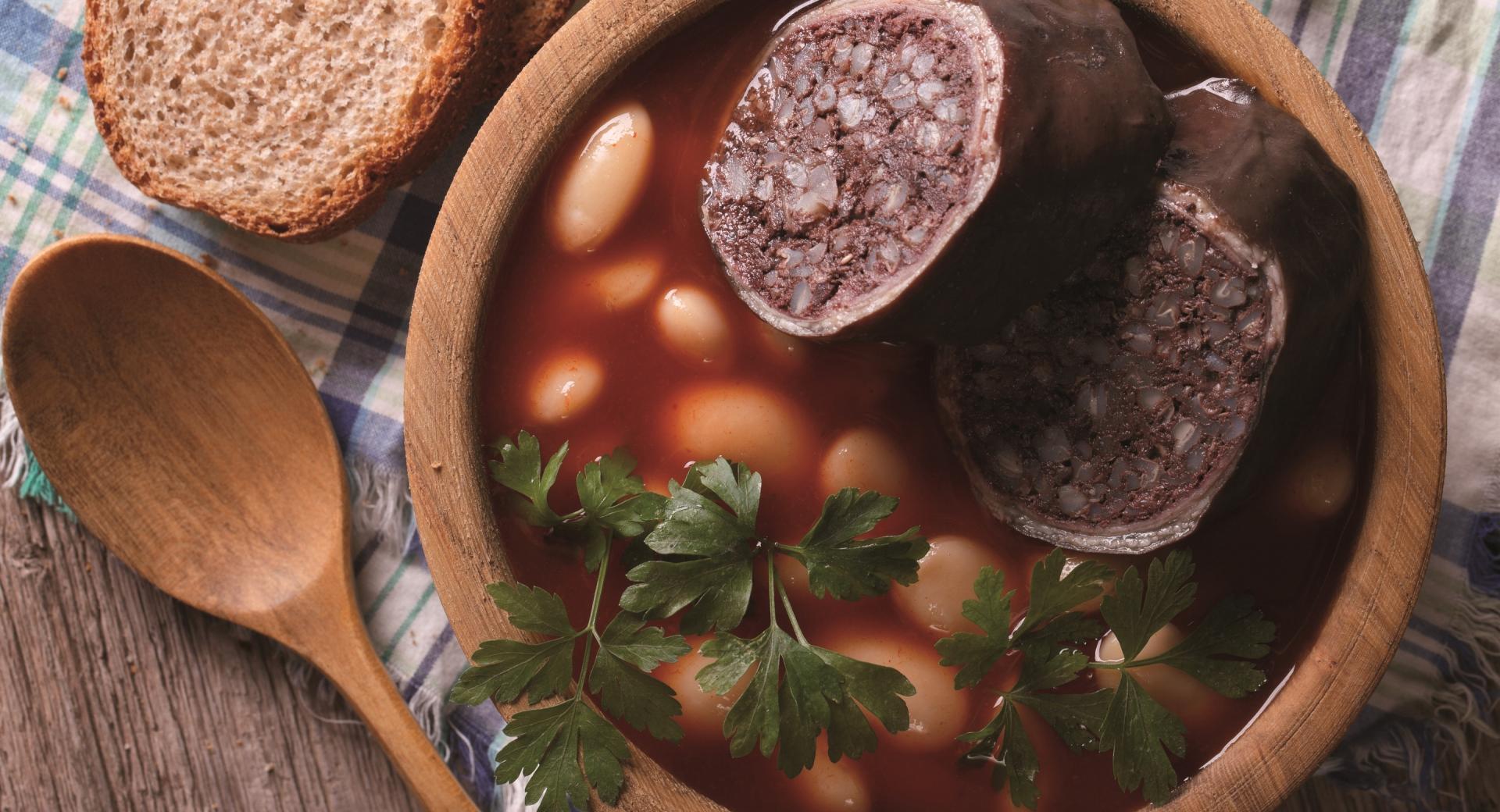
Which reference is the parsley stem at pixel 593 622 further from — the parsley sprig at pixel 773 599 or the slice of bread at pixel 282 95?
the slice of bread at pixel 282 95

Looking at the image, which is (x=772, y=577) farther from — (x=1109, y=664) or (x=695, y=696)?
(x=1109, y=664)

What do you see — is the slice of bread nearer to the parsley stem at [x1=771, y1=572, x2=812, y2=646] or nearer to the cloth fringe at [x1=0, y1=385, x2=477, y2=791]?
the cloth fringe at [x1=0, y1=385, x2=477, y2=791]

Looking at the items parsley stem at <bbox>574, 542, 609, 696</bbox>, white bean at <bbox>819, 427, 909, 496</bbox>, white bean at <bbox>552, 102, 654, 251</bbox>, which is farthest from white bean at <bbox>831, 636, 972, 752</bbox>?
white bean at <bbox>552, 102, 654, 251</bbox>

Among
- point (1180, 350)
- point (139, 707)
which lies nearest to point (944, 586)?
point (1180, 350)

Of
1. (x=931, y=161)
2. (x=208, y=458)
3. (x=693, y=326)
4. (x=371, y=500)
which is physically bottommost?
(x=371, y=500)

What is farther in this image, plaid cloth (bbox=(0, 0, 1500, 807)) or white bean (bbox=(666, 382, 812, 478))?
plaid cloth (bbox=(0, 0, 1500, 807))

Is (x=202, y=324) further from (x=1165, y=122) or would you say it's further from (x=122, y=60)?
(x=1165, y=122)

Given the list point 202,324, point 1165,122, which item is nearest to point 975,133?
point 1165,122
